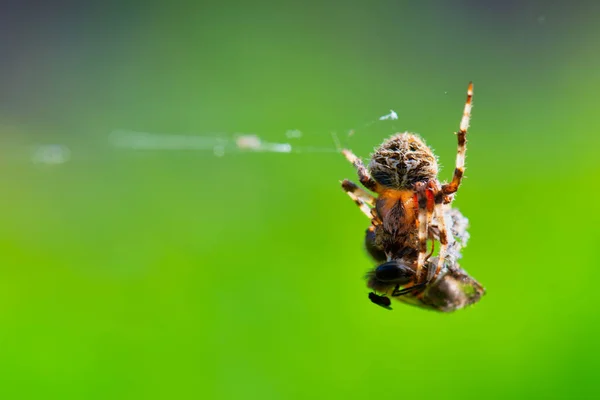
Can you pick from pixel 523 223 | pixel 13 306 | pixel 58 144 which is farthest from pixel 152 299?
pixel 58 144

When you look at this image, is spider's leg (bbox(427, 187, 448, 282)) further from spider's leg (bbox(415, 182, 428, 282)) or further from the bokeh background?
the bokeh background

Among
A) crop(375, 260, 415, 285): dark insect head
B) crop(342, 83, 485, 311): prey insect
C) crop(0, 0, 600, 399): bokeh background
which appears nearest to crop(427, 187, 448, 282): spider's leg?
crop(342, 83, 485, 311): prey insect

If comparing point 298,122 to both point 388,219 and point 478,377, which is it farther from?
point 388,219

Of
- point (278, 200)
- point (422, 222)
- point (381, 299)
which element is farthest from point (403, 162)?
point (278, 200)

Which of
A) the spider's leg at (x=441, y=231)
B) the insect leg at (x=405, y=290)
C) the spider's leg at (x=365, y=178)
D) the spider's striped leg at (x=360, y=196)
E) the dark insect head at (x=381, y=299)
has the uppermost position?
the spider's leg at (x=365, y=178)

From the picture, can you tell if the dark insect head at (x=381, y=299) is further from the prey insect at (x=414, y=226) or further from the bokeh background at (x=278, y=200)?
the bokeh background at (x=278, y=200)

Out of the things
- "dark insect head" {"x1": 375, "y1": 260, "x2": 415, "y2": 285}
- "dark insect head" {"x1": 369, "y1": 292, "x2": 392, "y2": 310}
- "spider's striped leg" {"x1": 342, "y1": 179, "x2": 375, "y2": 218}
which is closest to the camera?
"dark insect head" {"x1": 375, "y1": 260, "x2": 415, "y2": 285}

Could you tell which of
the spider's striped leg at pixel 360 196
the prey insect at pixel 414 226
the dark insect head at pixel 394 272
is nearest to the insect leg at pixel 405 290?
the prey insect at pixel 414 226
